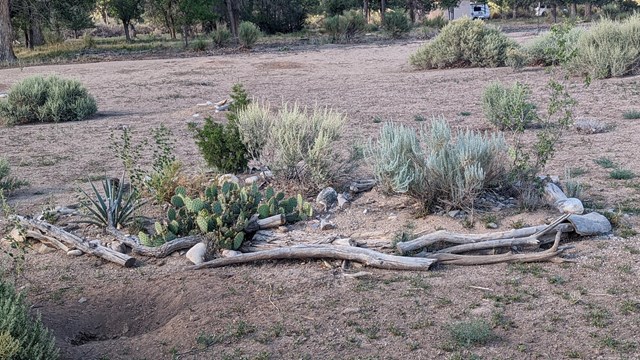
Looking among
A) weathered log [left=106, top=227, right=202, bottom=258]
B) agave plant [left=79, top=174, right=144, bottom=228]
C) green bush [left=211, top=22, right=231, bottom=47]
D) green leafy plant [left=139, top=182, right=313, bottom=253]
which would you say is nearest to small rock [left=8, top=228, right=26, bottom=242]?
agave plant [left=79, top=174, right=144, bottom=228]

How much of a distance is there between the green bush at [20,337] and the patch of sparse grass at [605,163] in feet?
22.1

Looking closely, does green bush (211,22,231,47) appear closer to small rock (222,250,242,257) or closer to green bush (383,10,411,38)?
green bush (383,10,411,38)

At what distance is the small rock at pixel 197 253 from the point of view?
6372 mm

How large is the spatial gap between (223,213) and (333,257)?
121 centimetres

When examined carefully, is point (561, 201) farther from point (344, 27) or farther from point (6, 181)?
point (344, 27)

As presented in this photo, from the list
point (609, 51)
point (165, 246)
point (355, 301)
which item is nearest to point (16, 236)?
point (165, 246)

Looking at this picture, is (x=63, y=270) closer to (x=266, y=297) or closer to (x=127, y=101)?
(x=266, y=297)

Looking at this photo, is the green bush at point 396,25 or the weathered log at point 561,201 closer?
the weathered log at point 561,201

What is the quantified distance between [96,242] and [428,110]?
8.49m

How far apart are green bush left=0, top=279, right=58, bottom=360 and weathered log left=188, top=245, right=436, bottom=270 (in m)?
1.99

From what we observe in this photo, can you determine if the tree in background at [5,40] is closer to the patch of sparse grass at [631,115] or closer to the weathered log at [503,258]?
the patch of sparse grass at [631,115]

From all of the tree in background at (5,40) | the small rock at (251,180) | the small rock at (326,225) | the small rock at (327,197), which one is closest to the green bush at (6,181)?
the small rock at (251,180)

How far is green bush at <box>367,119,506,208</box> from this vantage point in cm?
689

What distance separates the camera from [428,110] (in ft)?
46.0
